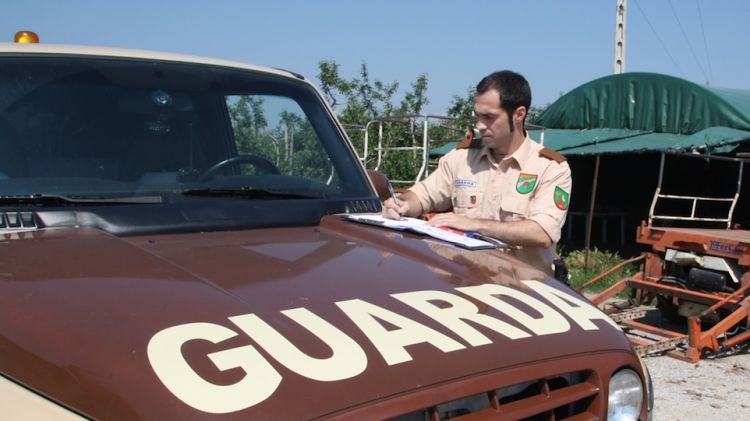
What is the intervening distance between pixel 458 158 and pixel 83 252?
7.34 ft

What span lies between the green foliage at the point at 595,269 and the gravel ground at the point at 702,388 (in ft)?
9.85

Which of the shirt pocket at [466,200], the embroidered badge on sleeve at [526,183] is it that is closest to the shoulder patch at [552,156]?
the embroidered badge on sleeve at [526,183]

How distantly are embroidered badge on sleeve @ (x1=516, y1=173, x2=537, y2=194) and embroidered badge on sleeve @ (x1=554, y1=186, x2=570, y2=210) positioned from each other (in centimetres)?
11

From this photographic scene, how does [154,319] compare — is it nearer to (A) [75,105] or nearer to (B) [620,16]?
(A) [75,105]

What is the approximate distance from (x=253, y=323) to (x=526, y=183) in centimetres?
213

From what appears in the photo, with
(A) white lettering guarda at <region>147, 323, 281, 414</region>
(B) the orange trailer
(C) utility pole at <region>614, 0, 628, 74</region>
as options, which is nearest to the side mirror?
(A) white lettering guarda at <region>147, 323, 281, 414</region>

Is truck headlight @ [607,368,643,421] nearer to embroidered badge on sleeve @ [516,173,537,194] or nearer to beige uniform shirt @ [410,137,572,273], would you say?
beige uniform shirt @ [410,137,572,273]

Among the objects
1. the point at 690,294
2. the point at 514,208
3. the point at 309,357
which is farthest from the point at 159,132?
the point at 690,294

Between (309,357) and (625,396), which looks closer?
(309,357)

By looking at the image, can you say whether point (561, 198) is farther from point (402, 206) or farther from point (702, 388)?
point (702, 388)

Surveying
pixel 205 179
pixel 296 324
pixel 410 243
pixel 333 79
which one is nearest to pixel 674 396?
pixel 410 243

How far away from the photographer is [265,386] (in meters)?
1.48

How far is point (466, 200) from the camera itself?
12.3 ft

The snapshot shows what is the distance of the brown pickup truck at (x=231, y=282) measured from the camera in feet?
4.95
